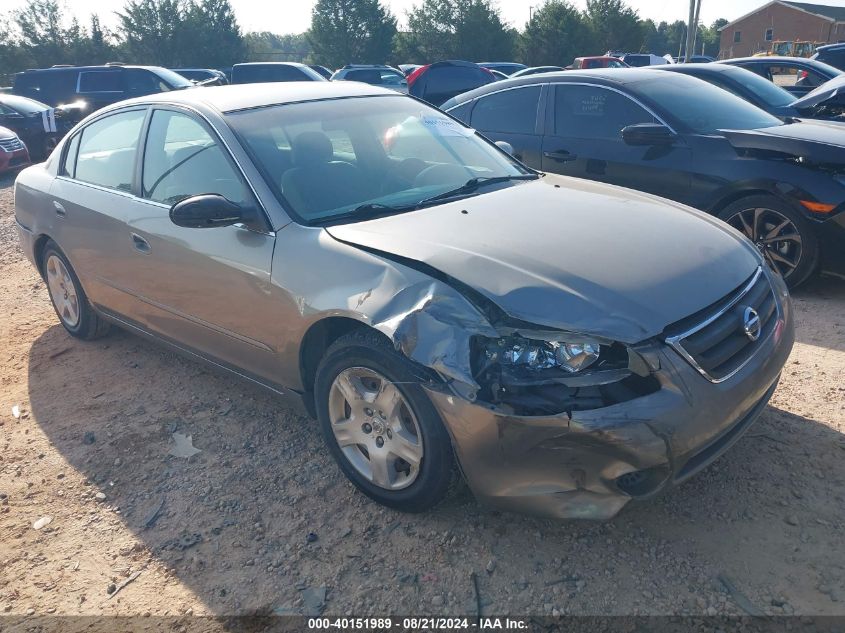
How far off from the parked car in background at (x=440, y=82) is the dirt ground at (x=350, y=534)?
381 inches

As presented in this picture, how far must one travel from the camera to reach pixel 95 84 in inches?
611

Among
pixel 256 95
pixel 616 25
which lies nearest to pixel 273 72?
pixel 256 95

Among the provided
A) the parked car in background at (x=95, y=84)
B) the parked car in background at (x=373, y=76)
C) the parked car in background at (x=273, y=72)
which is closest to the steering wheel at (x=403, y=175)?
the parked car in background at (x=95, y=84)

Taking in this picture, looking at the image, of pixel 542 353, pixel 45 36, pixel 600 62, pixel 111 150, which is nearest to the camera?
pixel 542 353

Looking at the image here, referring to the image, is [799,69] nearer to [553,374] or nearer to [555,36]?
[553,374]

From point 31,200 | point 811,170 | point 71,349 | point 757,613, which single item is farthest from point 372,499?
point 811,170

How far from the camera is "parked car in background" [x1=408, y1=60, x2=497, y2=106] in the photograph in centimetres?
1243

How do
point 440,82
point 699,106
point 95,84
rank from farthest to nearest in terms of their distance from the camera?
1. point 95,84
2. point 440,82
3. point 699,106

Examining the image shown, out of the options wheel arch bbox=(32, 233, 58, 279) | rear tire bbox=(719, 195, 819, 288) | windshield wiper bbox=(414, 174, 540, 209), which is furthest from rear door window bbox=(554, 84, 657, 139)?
wheel arch bbox=(32, 233, 58, 279)

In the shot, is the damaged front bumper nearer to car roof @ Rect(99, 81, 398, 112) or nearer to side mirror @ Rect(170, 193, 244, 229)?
side mirror @ Rect(170, 193, 244, 229)

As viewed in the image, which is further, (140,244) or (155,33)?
(155,33)

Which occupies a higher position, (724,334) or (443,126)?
(443,126)

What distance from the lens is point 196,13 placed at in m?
44.7

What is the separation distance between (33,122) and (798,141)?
46.2 feet
